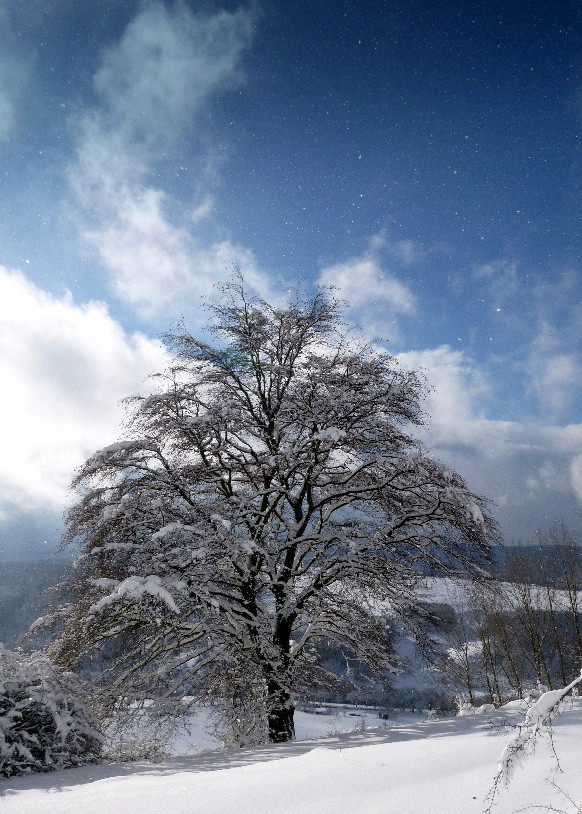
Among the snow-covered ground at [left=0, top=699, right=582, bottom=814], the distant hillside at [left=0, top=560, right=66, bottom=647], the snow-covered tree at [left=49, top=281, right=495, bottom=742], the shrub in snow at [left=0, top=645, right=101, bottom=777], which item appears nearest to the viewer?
the snow-covered ground at [left=0, top=699, right=582, bottom=814]

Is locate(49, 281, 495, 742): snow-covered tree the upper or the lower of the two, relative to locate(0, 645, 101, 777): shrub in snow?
upper

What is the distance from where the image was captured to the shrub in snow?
5.43 metres

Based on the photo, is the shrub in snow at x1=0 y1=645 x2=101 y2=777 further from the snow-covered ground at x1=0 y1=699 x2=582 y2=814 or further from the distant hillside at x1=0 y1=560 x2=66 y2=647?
the distant hillside at x1=0 y1=560 x2=66 y2=647

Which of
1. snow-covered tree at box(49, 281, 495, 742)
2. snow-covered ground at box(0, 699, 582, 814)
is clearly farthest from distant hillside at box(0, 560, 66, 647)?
snow-covered ground at box(0, 699, 582, 814)

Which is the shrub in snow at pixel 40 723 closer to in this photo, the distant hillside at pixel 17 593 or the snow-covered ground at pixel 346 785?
the snow-covered ground at pixel 346 785

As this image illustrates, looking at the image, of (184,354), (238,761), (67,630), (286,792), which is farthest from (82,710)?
(184,354)

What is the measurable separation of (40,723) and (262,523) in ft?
14.2

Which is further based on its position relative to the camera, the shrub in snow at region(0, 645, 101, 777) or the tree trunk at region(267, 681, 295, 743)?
the tree trunk at region(267, 681, 295, 743)

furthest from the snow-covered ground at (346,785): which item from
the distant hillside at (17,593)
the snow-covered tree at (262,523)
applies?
the distant hillside at (17,593)

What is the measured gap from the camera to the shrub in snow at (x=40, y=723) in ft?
17.8

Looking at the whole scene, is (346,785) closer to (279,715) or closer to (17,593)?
(279,715)

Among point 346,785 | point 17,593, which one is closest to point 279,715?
point 346,785

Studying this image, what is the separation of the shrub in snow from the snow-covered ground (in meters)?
0.45

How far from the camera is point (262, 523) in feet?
28.3
